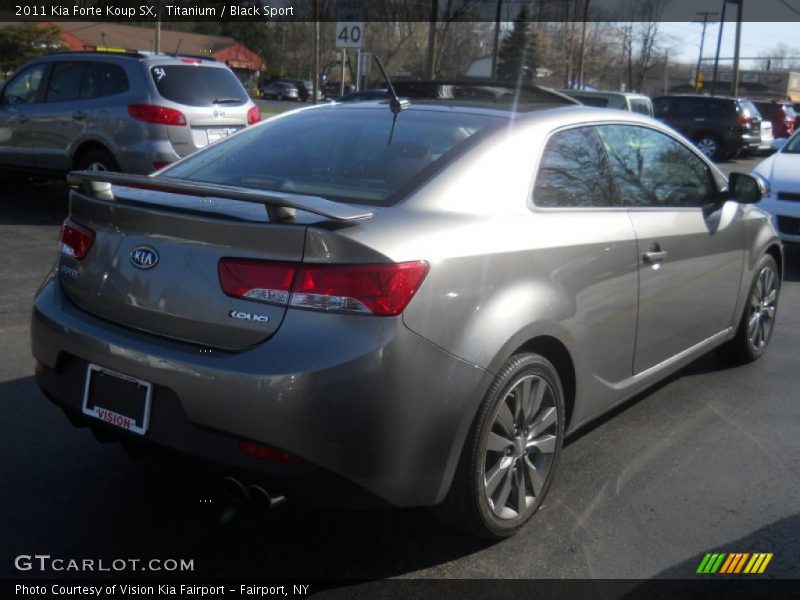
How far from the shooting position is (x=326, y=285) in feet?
8.77

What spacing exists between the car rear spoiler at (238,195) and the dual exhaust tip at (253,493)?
84 centimetres

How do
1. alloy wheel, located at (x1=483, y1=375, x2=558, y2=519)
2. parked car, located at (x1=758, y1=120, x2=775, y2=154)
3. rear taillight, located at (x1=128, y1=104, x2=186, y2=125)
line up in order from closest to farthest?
alloy wheel, located at (x1=483, y1=375, x2=558, y2=519)
rear taillight, located at (x1=128, y1=104, x2=186, y2=125)
parked car, located at (x1=758, y1=120, x2=775, y2=154)

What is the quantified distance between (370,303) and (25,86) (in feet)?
31.2

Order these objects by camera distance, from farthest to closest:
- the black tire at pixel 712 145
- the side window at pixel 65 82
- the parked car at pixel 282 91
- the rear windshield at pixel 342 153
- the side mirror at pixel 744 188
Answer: the parked car at pixel 282 91, the black tire at pixel 712 145, the side window at pixel 65 82, the side mirror at pixel 744 188, the rear windshield at pixel 342 153

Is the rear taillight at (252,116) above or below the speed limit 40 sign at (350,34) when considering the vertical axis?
below

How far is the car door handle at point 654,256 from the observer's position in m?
3.95

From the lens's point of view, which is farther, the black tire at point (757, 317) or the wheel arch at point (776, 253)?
the wheel arch at point (776, 253)

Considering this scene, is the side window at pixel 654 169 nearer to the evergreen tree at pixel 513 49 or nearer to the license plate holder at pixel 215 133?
the license plate holder at pixel 215 133

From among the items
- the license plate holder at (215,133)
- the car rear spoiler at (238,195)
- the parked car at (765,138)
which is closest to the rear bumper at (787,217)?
the license plate holder at (215,133)

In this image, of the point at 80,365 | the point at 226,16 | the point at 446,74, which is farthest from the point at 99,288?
the point at 226,16

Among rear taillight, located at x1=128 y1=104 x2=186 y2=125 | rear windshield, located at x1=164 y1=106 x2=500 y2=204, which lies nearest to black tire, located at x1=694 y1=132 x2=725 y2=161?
rear taillight, located at x1=128 y1=104 x2=186 y2=125

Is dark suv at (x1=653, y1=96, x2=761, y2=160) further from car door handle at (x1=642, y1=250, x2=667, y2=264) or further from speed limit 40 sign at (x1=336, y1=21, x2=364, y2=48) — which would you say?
car door handle at (x1=642, y1=250, x2=667, y2=264)

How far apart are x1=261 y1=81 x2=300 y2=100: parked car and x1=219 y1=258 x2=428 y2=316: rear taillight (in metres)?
57.1

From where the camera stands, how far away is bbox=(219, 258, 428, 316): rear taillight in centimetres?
267
